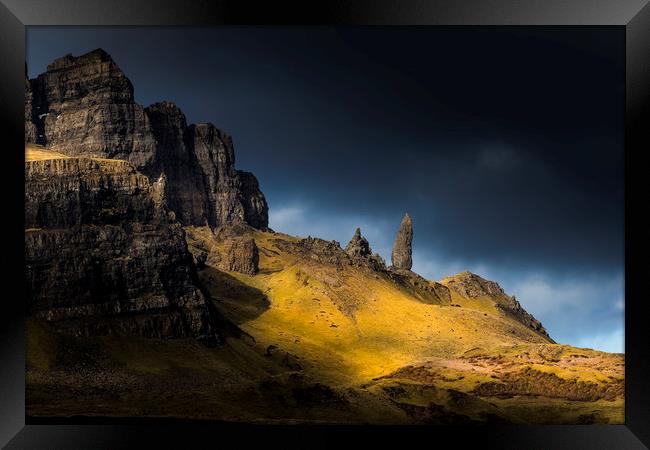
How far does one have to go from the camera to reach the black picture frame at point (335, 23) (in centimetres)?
1553

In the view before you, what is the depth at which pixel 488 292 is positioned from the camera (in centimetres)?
12375

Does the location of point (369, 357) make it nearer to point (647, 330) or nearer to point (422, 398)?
point (422, 398)

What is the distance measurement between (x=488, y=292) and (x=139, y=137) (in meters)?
79.3

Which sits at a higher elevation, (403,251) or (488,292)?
(403,251)

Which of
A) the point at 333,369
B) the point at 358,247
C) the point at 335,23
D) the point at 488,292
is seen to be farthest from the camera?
the point at 488,292

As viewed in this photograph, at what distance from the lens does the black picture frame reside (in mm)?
15531

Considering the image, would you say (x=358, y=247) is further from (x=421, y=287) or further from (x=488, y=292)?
(x=488, y=292)

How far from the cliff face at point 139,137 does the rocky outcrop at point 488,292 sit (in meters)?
49.8

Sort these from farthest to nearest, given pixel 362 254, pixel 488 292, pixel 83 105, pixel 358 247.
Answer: pixel 488 292 → pixel 358 247 → pixel 362 254 → pixel 83 105

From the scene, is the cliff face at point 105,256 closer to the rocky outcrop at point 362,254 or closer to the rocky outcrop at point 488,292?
the rocky outcrop at point 362,254

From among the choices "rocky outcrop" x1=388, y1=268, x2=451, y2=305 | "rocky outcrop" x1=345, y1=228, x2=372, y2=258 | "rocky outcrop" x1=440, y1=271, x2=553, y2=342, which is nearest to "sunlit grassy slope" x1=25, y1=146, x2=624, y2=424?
"rocky outcrop" x1=345, y1=228, x2=372, y2=258

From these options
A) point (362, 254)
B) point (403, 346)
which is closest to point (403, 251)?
point (362, 254)

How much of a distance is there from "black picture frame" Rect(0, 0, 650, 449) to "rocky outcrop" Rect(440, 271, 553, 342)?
94983mm

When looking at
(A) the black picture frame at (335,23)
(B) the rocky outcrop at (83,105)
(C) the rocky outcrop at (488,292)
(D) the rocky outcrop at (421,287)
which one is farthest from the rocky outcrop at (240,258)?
(A) the black picture frame at (335,23)
